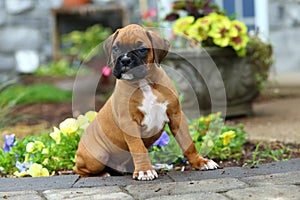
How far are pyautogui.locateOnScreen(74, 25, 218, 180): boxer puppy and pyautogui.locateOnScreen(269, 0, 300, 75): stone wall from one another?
17.4 ft

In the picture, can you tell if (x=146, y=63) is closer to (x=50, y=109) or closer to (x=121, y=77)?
(x=121, y=77)

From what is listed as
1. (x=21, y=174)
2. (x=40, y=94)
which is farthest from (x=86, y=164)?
(x=40, y=94)

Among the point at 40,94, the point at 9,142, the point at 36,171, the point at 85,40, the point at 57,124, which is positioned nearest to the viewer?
the point at 36,171

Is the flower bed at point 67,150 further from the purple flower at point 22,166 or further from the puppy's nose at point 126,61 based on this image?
the puppy's nose at point 126,61

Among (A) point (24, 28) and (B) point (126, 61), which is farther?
(A) point (24, 28)

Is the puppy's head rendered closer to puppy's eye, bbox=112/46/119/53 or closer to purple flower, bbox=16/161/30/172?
puppy's eye, bbox=112/46/119/53

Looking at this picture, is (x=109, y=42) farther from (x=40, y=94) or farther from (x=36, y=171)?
(x=40, y=94)

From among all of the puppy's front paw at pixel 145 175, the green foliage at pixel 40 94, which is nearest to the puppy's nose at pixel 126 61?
the puppy's front paw at pixel 145 175

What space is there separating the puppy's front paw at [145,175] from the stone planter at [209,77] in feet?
6.21

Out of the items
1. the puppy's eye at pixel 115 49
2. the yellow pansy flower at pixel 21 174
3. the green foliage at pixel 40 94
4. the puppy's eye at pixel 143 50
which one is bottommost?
the green foliage at pixel 40 94

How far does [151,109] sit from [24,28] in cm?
627

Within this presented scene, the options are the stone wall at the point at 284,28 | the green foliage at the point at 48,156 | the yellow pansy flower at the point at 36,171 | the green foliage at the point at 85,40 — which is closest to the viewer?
the yellow pansy flower at the point at 36,171

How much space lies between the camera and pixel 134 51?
2.90 meters

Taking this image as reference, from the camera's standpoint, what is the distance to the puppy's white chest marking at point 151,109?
2.99 meters
